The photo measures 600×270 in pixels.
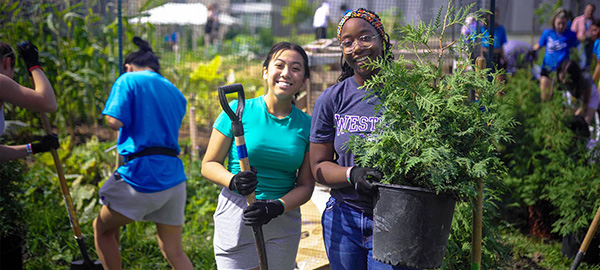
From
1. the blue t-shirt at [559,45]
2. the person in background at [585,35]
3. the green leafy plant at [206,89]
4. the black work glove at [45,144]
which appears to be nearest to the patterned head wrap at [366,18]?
the black work glove at [45,144]

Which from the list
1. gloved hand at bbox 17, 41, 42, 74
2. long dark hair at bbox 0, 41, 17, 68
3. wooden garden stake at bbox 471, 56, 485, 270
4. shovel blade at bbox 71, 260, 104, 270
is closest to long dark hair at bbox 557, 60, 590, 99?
wooden garden stake at bbox 471, 56, 485, 270

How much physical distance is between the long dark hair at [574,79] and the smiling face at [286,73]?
433 cm

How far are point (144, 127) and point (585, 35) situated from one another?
826 cm

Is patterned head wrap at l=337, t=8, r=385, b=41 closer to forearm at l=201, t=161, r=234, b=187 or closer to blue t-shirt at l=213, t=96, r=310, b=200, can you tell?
blue t-shirt at l=213, t=96, r=310, b=200

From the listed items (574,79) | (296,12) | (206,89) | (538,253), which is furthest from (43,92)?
(296,12)

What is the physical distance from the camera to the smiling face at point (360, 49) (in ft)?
8.54

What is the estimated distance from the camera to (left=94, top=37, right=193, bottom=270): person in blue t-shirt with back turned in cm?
389

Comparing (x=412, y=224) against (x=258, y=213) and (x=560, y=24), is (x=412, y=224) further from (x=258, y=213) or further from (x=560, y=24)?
(x=560, y=24)

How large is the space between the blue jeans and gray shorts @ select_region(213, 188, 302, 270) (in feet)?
1.44

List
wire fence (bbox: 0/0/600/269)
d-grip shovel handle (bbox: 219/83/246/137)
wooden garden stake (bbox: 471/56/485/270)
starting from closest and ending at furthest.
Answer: wooden garden stake (bbox: 471/56/485/270), d-grip shovel handle (bbox: 219/83/246/137), wire fence (bbox: 0/0/600/269)

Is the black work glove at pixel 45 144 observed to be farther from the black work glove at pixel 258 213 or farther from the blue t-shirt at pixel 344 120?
the blue t-shirt at pixel 344 120

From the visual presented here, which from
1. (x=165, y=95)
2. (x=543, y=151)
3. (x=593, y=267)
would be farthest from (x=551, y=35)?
(x=165, y=95)

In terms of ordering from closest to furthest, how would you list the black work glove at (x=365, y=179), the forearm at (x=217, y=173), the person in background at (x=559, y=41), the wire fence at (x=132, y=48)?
the black work glove at (x=365, y=179), the forearm at (x=217, y=173), the wire fence at (x=132, y=48), the person in background at (x=559, y=41)

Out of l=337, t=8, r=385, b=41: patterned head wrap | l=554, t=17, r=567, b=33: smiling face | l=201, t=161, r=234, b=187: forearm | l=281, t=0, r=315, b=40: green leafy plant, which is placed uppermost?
l=281, t=0, r=315, b=40: green leafy plant
